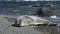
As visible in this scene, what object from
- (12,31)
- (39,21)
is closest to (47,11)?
(39,21)

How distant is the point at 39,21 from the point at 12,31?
8.53 ft

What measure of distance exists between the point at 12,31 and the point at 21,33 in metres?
0.36

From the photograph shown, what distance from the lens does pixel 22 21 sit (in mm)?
9406

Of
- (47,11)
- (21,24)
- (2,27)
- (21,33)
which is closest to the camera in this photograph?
(21,33)

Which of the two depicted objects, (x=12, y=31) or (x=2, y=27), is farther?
(x=2, y=27)

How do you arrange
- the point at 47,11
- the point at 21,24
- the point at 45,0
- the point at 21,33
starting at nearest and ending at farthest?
the point at 21,33 → the point at 21,24 → the point at 47,11 → the point at 45,0

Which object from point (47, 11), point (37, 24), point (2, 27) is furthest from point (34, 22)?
point (47, 11)

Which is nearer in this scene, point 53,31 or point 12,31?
point 12,31

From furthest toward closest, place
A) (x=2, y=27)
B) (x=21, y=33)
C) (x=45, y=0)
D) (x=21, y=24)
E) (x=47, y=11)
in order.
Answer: (x=45, y=0)
(x=47, y=11)
(x=21, y=24)
(x=2, y=27)
(x=21, y=33)

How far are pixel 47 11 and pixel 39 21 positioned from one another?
7.44 m

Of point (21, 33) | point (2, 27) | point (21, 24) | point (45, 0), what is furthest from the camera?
point (45, 0)

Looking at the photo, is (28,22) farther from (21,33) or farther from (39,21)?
(21,33)

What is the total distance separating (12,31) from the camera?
24.3ft

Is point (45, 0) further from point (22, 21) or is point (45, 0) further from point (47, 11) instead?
point (22, 21)
